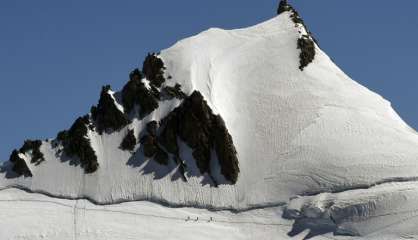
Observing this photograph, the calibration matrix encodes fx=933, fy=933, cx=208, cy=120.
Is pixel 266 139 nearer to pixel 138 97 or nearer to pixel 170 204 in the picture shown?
pixel 170 204

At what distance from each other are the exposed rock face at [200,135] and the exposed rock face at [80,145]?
8338 mm

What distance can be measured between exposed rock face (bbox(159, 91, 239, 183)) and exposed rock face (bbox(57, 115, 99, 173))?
8.34 m

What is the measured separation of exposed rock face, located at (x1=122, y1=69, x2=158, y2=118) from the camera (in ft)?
368

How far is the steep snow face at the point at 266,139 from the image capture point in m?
104

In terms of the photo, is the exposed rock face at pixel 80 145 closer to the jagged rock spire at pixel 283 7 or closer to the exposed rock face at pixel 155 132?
the exposed rock face at pixel 155 132

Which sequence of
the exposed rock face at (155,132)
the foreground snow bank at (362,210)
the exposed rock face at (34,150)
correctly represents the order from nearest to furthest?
the foreground snow bank at (362,210) → the exposed rock face at (155,132) → the exposed rock face at (34,150)

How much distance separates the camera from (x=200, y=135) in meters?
107

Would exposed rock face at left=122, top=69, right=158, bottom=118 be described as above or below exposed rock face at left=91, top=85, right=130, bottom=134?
above

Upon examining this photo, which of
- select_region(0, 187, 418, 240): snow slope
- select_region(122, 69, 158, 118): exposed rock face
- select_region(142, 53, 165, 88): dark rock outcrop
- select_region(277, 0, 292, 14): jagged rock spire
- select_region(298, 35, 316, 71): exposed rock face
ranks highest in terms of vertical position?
select_region(277, 0, 292, 14): jagged rock spire

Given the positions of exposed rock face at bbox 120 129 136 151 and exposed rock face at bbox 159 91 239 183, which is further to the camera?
exposed rock face at bbox 120 129 136 151

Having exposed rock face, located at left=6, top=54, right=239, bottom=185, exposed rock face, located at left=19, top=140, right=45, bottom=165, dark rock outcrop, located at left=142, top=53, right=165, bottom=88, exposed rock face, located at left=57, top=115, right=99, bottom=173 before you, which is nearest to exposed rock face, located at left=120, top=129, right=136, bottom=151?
exposed rock face, located at left=6, top=54, right=239, bottom=185

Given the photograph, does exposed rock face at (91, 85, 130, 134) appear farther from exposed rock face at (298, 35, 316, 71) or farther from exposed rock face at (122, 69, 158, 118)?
exposed rock face at (298, 35, 316, 71)

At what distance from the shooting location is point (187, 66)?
385 ft

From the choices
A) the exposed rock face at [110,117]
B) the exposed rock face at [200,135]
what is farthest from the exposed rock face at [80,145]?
the exposed rock face at [200,135]
